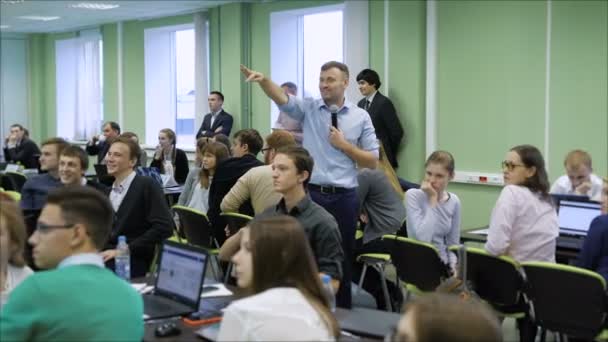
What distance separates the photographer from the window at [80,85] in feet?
46.3

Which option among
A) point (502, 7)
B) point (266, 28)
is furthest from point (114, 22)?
point (502, 7)

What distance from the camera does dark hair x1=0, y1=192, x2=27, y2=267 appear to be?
114 inches

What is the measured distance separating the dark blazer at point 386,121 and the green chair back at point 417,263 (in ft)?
12.1

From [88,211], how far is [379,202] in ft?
9.90

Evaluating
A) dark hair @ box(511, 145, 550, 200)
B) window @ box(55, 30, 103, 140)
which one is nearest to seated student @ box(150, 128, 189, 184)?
dark hair @ box(511, 145, 550, 200)

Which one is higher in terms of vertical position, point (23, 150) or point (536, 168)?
point (536, 168)

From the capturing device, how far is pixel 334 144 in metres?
4.32

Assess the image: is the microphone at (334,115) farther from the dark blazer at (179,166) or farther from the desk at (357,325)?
the dark blazer at (179,166)

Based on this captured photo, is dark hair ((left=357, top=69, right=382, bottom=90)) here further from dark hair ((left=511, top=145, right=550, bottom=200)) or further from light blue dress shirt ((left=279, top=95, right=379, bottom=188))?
dark hair ((left=511, top=145, right=550, bottom=200))

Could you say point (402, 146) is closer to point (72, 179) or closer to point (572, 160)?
point (572, 160)

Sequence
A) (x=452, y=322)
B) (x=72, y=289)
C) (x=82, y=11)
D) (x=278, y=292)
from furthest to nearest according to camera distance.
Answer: (x=82, y=11)
(x=278, y=292)
(x=72, y=289)
(x=452, y=322)

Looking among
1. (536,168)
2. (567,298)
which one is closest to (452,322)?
(567,298)

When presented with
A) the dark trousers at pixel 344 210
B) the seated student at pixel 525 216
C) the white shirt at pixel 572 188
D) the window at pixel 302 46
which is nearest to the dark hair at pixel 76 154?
the dark trousers at pixel 344 210

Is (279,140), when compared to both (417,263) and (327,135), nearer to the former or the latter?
(327,135)
